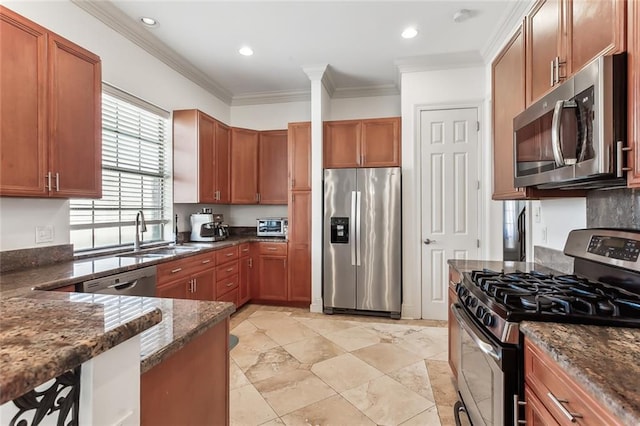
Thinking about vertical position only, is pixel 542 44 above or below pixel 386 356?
above

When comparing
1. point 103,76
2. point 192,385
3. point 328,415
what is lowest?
point 328,415

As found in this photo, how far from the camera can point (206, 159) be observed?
3877 mm

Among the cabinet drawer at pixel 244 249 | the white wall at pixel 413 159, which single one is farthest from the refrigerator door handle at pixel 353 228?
the cabinet drawer at pixel 244 249

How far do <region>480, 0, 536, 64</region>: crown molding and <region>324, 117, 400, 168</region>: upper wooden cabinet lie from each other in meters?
1.12

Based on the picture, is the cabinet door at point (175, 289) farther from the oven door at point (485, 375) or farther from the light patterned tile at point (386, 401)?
the oven door at point (485, 375)

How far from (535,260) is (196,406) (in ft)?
8.00

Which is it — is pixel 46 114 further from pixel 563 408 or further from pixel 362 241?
pixel 362 241

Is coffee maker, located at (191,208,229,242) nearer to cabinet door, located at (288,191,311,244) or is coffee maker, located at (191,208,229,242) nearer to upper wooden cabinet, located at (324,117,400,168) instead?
cabinet door, located at (288,191,311,244)

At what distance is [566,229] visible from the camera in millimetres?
2057

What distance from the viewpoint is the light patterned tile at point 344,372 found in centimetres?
238

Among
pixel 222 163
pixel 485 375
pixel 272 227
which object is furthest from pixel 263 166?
pixel 485 375

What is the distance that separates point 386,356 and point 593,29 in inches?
101

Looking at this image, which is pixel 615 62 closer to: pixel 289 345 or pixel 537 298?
pixel 537 298

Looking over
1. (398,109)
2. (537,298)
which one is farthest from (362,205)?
(537,298)
